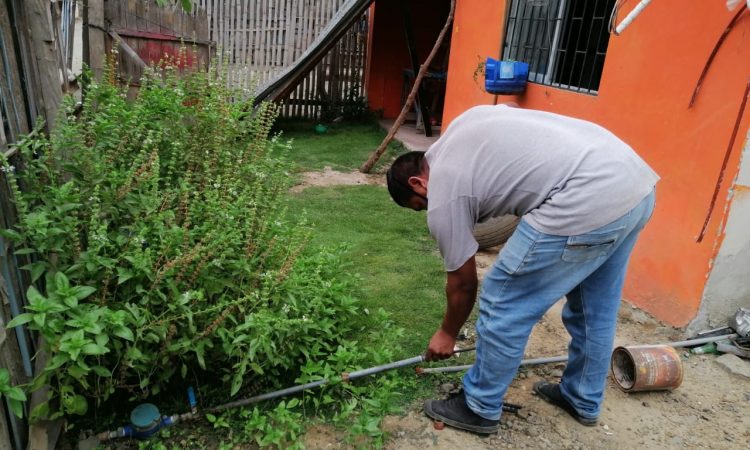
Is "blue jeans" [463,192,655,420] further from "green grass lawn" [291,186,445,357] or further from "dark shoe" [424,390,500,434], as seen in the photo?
"green grass lawn" [291,186,445,357]

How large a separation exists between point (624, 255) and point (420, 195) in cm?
97

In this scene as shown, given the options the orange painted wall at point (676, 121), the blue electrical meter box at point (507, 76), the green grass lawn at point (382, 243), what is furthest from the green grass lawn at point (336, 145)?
the orange painted wall at point (676, 121)

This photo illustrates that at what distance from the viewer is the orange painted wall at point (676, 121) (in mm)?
3270

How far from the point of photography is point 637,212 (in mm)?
2264

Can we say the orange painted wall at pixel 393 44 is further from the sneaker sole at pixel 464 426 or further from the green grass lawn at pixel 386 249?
the sneaker sole at pixel 464 426

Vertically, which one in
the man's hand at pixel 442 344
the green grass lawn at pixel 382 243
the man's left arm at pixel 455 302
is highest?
the man's left arm at pixel 455 302

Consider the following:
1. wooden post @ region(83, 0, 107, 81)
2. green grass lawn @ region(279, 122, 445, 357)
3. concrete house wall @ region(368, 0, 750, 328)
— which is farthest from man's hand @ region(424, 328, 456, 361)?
wooden post @ region(83, 0, 107, 81)

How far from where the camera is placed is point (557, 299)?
2.38 metres

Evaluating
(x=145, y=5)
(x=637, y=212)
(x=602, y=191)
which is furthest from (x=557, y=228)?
(x=145, y=5)

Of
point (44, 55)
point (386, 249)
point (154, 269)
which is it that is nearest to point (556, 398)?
point (154, 269)

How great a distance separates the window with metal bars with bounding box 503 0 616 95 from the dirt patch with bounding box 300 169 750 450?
2.47 metres

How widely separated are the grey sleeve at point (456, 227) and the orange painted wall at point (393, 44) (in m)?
9.13

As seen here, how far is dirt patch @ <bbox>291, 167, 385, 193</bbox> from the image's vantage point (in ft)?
23.2

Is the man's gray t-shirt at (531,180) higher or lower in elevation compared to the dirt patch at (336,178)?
higher
